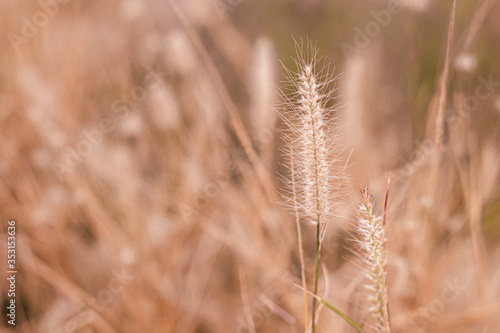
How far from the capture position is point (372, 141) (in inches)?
43.0

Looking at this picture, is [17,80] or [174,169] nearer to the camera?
[174,169]

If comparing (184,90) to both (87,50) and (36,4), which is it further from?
(36,4)

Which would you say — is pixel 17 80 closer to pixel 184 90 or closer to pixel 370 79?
pixel 184 90

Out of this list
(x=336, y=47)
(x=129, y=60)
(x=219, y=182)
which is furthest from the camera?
(x=336, y=47)

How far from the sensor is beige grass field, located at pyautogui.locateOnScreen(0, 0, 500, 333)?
0.93m

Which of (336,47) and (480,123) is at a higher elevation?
(336,47)

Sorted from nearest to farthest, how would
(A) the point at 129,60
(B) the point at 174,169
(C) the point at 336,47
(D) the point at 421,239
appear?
(D) the point at 421,239 → (B) the point at 174,169 → (A) the point at 129,60 → (C) the point at 336,47

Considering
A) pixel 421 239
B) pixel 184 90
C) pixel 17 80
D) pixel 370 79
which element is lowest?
pixel 421 239

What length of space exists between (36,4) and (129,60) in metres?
0.40

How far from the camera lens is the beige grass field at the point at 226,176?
93cm

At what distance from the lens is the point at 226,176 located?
110 centimetres

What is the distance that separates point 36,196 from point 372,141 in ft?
2.53

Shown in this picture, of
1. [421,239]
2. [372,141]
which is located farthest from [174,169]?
[421,239]

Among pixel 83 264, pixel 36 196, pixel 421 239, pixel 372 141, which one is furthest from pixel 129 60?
pixel 421 239
